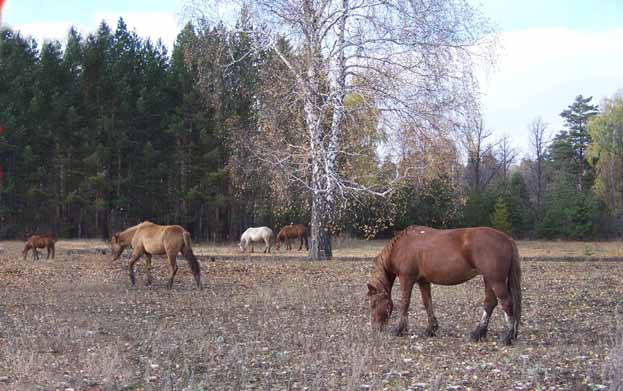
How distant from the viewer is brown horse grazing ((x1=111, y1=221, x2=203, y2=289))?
1354cm

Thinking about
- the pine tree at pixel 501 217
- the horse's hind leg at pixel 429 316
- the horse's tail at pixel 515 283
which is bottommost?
the horse's hind leg at pixel 429 316

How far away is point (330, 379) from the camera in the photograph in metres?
6.02

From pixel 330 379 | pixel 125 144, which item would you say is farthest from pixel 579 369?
pixel 125 144

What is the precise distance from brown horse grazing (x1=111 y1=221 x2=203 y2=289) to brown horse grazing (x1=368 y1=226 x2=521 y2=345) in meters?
5.80

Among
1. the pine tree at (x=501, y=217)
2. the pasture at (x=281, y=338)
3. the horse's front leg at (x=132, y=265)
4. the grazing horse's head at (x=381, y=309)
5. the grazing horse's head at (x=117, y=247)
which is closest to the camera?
the pasture at (x=281, y=338)

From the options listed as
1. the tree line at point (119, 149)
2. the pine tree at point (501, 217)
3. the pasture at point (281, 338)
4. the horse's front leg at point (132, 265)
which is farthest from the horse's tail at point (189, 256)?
the pine tree at point (501, 217)

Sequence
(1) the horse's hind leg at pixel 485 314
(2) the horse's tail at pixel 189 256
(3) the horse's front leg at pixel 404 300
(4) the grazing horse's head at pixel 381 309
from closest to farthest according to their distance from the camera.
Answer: (1) the horse's hind leg at pixel 485 314 → (3) the horse's front leg at pixel 404 300 → (4) the grazing horse's head at pixel 381 309 → (2) the horse's tail at pixel 189 256

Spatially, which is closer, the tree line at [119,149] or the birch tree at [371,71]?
the birch tree at [371,71]

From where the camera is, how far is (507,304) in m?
7.53

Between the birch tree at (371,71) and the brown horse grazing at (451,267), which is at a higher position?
the birch tree at (371,71)

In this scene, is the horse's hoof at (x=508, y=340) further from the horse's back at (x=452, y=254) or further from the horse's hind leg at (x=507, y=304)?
the horse's back at (x=452, y=254)

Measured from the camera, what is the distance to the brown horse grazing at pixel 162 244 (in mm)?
13539

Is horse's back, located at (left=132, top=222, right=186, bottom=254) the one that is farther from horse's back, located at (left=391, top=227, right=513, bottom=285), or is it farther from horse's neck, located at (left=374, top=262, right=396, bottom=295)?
horse's back, located at (left=391, top=227, right=513, bottom=285)

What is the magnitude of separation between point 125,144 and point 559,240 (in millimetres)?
24376
